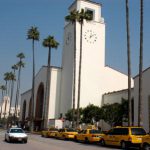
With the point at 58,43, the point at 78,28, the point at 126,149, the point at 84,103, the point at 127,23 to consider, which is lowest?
the point at 126,149

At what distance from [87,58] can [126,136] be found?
45.4 metres

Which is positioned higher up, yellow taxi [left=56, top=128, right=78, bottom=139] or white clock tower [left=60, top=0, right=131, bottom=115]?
white clock tower [left=60, top=0, right=131, bottom=115]

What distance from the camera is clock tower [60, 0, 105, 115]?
→ 2719 inches

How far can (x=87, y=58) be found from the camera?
70062 millimetres

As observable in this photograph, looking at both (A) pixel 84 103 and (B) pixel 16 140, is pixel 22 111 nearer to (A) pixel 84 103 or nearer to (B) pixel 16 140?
(A) pixel 84 103

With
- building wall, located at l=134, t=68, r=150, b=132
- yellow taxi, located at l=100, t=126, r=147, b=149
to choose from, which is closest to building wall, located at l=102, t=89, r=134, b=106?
building wall, located at l=134, t=68, r=150, b=132

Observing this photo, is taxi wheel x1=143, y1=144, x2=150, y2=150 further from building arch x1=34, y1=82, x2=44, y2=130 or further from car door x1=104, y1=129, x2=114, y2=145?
building arch x1=34, y1=82, x2=44, y2=130

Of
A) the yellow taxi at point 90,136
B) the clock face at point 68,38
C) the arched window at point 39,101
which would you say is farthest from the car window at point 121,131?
the arched window at point 39,101

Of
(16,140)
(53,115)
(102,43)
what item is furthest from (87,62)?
(16,140)

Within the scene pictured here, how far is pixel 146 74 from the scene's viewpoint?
152ft

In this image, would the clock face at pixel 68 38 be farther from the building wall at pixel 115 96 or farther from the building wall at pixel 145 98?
the building wall at pixel 145 98

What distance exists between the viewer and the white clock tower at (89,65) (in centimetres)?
6919

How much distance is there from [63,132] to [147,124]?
11.9m

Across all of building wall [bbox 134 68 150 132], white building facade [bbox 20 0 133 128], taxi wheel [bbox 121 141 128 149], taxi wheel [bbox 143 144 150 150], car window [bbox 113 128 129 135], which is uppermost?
white building facade [bbox 20 0 133 128]
